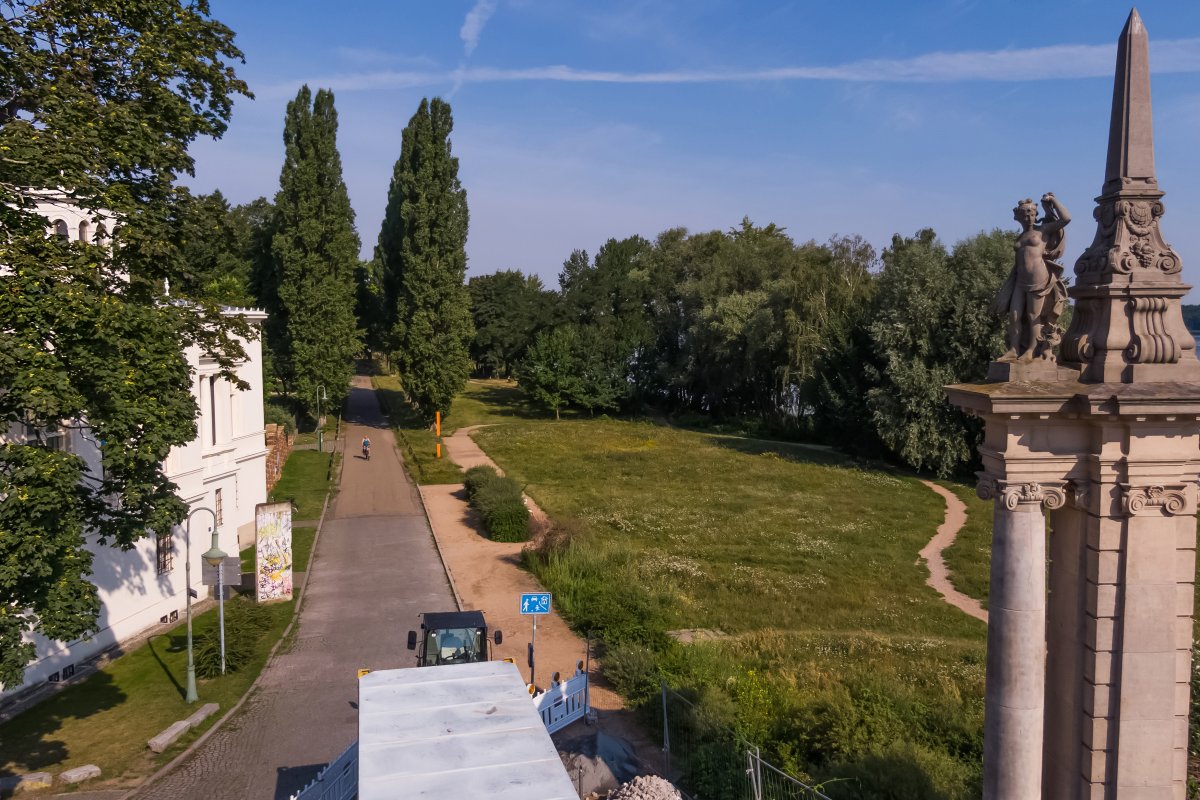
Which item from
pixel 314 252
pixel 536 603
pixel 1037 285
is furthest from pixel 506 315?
pixel 1037 285

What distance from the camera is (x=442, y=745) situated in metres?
9.88

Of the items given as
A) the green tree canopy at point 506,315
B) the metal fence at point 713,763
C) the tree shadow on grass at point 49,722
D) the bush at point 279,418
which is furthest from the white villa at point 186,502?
the green tree canopy at point 506,315

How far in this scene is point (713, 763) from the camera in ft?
42.0

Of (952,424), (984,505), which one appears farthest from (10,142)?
(952,424)

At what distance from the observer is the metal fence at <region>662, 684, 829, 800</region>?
38.1ft

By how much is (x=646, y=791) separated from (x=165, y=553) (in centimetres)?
1545

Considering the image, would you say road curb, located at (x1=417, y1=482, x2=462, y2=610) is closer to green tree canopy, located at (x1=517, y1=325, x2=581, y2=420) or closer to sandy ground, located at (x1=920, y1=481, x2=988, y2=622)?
sandy ground, located at (x1=920, y1=481, x2=988, y2=622)

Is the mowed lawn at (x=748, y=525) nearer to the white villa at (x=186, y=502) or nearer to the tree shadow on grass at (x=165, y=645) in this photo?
the tree shadow on grass at (x=165, y=645)

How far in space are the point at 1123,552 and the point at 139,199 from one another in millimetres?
13506

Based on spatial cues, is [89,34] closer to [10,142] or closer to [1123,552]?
[10,142]

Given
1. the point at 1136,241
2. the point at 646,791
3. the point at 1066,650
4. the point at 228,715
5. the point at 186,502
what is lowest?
the point at 228,715

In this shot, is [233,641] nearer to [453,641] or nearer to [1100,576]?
[453,641]

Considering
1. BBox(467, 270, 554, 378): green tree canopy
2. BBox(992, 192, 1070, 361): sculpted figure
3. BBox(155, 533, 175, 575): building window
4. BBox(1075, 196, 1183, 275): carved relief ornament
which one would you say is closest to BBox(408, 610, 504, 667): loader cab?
BBox(155, 533, 175, 575): building window

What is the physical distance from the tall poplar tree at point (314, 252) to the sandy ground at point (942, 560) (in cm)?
3597
